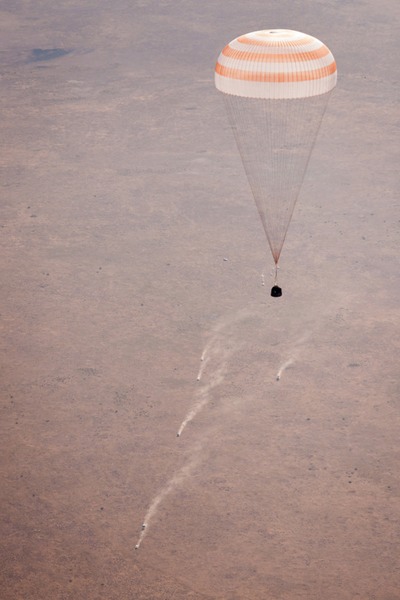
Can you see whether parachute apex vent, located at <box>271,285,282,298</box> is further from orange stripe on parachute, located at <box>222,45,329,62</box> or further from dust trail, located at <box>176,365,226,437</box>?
orange stripe on parachute, located at <box>222,45,329,62</box>

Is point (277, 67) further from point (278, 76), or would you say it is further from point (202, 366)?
point (202, 366)

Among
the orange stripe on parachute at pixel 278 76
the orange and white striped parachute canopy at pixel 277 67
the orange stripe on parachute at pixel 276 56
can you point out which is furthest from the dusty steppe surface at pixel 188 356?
the orange stripe on parachute at pixel 276 56

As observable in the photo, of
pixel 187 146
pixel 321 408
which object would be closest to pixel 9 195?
pixel 187 146

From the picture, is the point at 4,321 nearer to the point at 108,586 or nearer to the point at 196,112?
the point at 108,586

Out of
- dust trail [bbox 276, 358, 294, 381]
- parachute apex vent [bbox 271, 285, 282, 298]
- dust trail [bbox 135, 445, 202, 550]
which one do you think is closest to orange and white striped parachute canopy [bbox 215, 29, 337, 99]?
parachute apex vent [bbox 271, 285, 282, 298]

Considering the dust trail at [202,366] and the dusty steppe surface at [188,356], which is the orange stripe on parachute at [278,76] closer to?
the dusty steppe surface at [188,356]

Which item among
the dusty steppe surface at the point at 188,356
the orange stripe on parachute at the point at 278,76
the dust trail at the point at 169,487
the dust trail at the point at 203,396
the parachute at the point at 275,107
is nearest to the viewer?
the dusty steppe surface at the point at 188,356
